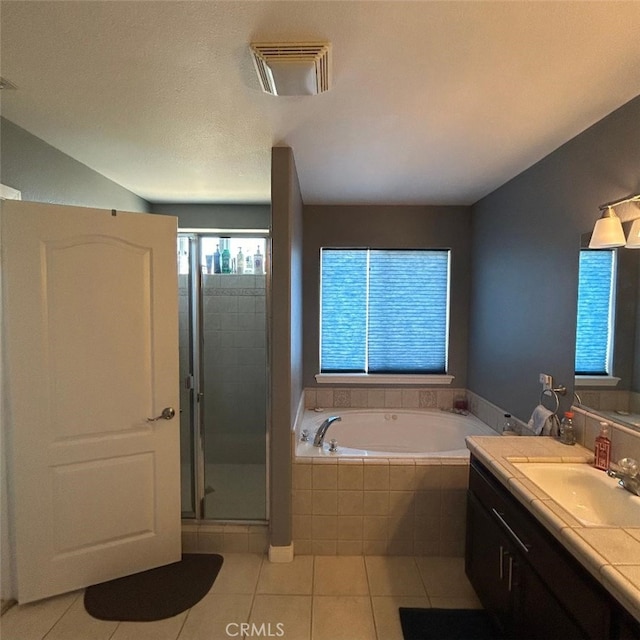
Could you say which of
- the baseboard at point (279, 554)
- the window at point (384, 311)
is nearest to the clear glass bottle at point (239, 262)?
the window at point (384, 311)

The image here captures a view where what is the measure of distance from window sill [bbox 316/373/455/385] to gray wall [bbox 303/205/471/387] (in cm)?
32

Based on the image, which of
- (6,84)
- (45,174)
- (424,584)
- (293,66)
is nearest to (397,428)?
(424,584)

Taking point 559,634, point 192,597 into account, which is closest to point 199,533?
point 192,597

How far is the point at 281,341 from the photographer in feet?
6.95

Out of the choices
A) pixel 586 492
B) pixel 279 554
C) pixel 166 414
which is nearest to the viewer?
pixel 586 492

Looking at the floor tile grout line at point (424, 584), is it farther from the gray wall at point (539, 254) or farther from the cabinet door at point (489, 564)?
the gray wall at point (539, 254)

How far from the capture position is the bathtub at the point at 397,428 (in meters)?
3.07

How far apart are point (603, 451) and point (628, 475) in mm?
193

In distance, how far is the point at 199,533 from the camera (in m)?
2.24

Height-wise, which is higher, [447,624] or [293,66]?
[293,66]

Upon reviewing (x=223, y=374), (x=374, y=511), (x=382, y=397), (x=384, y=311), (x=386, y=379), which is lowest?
(x=374, y=511)

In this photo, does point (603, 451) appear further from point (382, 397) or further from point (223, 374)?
point (223, 374)

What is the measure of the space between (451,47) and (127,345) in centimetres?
198

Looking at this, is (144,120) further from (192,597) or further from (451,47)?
(192,597)
